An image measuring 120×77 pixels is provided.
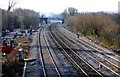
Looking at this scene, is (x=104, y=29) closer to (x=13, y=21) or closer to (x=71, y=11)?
→ (x=13, y=21)

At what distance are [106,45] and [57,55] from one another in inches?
314

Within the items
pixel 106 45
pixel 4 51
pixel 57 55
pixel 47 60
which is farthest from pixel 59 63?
pixel 106 45

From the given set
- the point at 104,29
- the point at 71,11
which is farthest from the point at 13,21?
the point at 71,11

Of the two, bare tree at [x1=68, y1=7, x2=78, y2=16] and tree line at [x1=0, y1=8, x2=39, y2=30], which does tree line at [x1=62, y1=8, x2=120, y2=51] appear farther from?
bare tree at [x1=68, y1=7, x2=78, y2=16]

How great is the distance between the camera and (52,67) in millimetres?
18656

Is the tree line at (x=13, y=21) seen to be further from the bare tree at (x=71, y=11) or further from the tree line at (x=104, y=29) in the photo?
the bare tree at (x=71, y=11)

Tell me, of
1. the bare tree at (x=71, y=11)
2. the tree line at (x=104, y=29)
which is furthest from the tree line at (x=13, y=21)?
the bare tree at (x=71, y=11)

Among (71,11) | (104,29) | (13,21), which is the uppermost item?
(71,11)

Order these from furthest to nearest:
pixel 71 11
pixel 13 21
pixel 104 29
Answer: pixel 71 11 → pixel 13 21 → pixel 104 29

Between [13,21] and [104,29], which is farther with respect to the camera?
[13,21]

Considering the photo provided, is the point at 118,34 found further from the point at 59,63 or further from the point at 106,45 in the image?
the point at 59,63

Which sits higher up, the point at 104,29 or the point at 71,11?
the point at 71,11

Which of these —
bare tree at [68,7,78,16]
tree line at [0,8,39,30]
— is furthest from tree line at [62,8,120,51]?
bare tree at [68,7,78,16]

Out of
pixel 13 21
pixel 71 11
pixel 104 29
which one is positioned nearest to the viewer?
pixel 104 29
